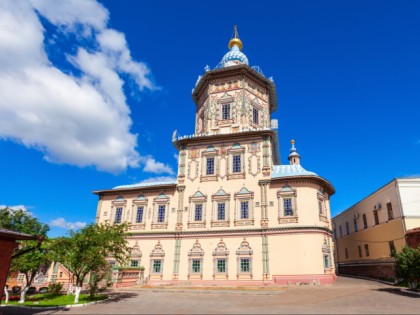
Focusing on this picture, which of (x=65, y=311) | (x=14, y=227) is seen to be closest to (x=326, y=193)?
(x=65, y=311)

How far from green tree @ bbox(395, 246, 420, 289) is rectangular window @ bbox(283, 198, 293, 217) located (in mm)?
8158

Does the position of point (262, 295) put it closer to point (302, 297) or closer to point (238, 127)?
point (302, 297)

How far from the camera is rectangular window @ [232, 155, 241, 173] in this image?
2750cm

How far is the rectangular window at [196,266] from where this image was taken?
2540 cm

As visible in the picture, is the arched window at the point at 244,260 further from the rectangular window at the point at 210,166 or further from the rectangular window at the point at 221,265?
the rectangular window at the point at 210,166

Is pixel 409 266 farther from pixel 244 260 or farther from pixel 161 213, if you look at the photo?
pixel 161 213

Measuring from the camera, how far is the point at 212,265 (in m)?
25.1

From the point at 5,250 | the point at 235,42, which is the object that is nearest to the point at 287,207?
the point at 5,250

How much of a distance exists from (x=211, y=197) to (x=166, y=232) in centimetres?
516

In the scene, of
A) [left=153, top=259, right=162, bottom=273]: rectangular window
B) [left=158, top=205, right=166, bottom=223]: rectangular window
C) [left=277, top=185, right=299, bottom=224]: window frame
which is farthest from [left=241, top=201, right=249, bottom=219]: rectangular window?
[left=153, top=259, right=162, bottom=273]: rectangular window

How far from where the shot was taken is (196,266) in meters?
25.5

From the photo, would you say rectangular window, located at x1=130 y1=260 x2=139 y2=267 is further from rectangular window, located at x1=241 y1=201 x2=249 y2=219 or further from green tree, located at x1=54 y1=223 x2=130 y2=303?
rectangular window, located at x1=241 y1=201 x2=249 y2=219

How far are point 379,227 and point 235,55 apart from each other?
2348 centimetres

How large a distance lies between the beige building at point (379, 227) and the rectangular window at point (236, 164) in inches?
522
